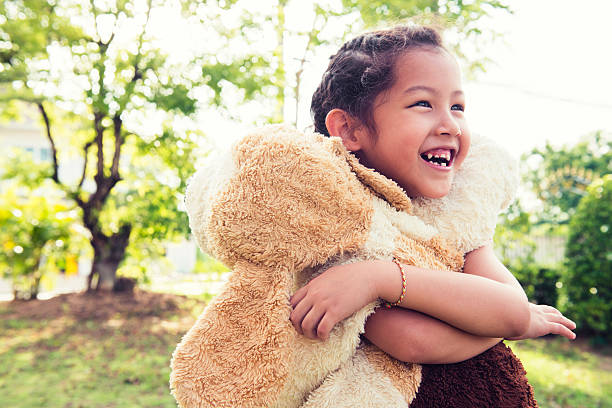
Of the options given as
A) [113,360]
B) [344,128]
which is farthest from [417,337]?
[113,360]

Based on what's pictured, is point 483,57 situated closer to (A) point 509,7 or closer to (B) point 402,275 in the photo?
(A) point 509,7

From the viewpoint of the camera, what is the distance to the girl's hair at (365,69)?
1.31m

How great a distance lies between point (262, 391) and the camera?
102 cm

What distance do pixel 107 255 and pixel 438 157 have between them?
8695mm

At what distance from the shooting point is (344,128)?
4.50ft

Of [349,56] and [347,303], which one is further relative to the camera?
[349,56]

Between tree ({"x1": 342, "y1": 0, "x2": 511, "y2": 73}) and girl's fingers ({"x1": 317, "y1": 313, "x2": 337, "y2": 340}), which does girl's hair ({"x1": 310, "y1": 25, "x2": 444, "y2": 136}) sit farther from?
tree ({"x1": 342, "y1": 0, "x2": 511, "y2": 73})

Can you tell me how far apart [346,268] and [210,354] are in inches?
13.9

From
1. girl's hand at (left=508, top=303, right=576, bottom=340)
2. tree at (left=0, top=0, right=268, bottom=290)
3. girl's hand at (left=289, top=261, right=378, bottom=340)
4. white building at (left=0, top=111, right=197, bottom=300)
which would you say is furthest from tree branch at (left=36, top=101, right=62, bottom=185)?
white building at (left=0, top=111, right=197, bottom=300)

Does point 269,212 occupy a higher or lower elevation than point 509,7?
lower

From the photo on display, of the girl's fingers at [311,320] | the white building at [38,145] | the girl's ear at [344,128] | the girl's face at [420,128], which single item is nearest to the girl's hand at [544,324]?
the girl's face at [420,128]

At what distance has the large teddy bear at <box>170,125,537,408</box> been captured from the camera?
103 centimetres

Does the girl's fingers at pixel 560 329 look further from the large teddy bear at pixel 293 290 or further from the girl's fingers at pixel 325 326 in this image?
the girl's fingers at pixel 325 326

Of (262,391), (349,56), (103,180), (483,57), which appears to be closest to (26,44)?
(103,180)
